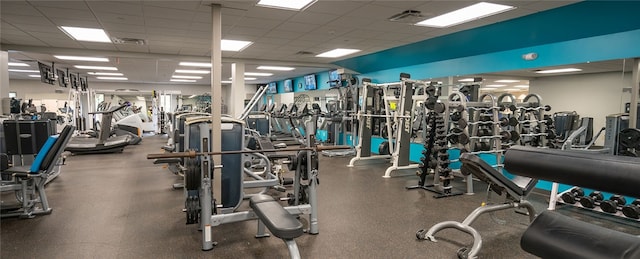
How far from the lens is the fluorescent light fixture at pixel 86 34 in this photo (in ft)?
18.9

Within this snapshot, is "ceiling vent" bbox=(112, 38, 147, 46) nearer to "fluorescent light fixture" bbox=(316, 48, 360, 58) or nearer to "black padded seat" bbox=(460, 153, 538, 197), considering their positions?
"fluorescent light fixture" bbox=(316, 48, 360, 58)

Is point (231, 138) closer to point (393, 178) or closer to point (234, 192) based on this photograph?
point (234, 192)

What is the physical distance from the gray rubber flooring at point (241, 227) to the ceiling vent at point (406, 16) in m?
2.45

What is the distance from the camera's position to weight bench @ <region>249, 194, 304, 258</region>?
2018 mm

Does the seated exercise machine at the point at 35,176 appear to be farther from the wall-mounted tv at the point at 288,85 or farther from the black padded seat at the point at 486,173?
the wall-mounted tv at the point at 288,85

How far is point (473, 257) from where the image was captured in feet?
8.63

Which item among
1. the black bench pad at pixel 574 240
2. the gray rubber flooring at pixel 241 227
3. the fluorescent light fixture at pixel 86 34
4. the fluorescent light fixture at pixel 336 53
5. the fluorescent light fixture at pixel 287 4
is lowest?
the gray rubber flooring at pixel 241 227

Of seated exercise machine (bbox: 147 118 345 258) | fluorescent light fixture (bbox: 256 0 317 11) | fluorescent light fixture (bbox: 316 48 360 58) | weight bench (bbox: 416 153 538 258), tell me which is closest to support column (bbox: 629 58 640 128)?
weight bench (bbox: 416 153 538 258)

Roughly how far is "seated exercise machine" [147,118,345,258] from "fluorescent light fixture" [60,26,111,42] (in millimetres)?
3918

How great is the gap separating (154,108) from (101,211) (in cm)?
1062

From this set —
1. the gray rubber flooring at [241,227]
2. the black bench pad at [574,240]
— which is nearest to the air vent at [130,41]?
the gray rubber flooring at [241,227]

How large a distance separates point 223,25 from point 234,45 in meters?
1.72

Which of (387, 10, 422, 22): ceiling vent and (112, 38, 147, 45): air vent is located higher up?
(387, 10, 422, 22): ceiling vent

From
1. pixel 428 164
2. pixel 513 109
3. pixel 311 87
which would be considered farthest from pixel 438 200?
pixel 311 87
